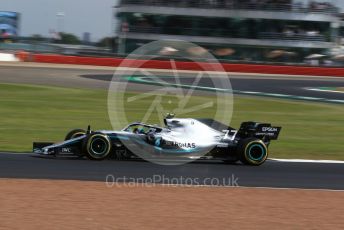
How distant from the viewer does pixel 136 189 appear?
27.5 feet

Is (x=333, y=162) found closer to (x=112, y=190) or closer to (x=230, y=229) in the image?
(x=112, y=190)

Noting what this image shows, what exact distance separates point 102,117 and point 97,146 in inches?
309

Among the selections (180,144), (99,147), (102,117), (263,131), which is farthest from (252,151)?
(102,117)

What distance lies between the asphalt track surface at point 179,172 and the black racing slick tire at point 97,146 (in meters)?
0.15

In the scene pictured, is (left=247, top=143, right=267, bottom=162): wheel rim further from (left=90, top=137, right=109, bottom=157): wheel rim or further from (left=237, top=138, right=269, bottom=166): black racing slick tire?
(left=90, top=137, right=109, bottom=157): wheel rim

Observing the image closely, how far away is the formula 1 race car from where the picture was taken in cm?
1063

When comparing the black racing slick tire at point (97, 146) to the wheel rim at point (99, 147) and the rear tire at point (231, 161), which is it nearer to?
the wheel rim at point (99, 147)

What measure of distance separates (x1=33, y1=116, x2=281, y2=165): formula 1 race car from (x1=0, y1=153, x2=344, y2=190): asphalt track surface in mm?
172

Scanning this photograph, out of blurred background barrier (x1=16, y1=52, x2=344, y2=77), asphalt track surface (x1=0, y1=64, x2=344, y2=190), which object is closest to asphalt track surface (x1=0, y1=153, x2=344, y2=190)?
asphalt track surface (x1=0, y1=64, x2=344, y2=190)

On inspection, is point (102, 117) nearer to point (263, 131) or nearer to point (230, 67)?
point (263, 131)

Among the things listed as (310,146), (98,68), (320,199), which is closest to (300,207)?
(320,199)

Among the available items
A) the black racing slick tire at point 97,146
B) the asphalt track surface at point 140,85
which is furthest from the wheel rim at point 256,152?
the asphalt track surface at point 140,85

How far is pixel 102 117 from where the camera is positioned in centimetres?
1841

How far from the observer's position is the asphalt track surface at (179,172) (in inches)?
363
